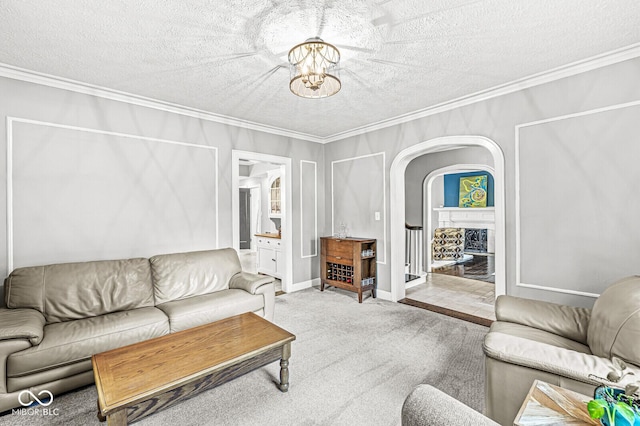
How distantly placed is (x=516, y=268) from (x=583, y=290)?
0.54 metres

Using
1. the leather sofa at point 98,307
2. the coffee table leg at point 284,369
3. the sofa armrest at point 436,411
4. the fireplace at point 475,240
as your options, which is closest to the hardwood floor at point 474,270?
the fireplace at point 475,240

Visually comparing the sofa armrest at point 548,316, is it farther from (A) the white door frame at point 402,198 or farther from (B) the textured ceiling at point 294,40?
(B) the textured ceiling at point 294,40

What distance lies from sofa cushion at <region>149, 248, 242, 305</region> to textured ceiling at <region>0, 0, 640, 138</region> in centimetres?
185

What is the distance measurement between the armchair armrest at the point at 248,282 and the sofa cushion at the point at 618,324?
2.72 metres

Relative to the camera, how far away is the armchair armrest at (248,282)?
10.7 ft

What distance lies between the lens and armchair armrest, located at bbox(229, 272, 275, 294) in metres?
3.26

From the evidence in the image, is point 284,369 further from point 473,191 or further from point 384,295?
point 473,191

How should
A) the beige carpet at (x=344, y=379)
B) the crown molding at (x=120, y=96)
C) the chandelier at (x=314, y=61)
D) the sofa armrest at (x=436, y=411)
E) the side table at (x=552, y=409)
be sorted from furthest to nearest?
1. the crown molding at (x=120, y=96)
2. the chandelier at (x=314, y=61)
3. the beige carpet at (x=344, y=379)
4. the side table at (x=552, y=409)
5. the sofa armrest at (x=436, y=411)

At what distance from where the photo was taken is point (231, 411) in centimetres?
196

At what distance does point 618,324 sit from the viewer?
1576 mm

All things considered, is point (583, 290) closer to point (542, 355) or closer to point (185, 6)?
point (542, 355)

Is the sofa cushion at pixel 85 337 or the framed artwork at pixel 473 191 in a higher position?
the framed artwork at pixel 473 191

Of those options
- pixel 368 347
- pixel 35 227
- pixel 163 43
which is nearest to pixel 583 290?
pixel 368 347

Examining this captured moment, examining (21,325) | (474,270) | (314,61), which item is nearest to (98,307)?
(21,325)
